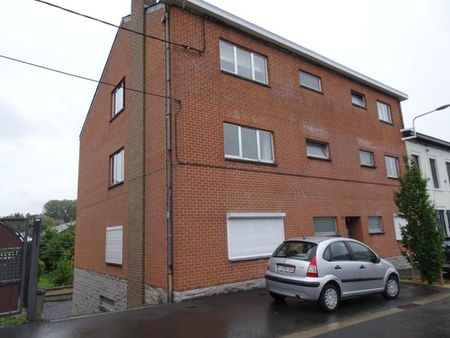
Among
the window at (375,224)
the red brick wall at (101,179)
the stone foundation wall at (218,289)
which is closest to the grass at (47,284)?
the red brick wall at (101,179)

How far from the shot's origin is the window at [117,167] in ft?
43.2

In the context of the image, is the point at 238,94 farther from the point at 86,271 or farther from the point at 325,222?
the point at 86,271

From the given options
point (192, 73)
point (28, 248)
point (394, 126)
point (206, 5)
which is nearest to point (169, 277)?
point (28, 248)

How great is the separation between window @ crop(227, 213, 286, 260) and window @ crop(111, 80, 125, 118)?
6591mm

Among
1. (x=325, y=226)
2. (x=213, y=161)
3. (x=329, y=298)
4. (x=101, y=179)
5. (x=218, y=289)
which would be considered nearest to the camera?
(x=329, y=298)

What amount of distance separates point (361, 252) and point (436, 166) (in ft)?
53.7

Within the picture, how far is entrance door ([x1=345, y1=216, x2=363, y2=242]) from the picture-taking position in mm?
14282

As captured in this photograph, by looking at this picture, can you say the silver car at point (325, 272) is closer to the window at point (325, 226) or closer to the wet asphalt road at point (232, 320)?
the wet asphalt road at point (232, 320)

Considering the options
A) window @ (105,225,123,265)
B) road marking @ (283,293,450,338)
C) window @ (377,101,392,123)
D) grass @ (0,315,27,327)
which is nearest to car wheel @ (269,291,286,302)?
road marking @ (283,293,450,338)

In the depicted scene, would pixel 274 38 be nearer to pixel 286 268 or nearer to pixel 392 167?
pixel 286 268

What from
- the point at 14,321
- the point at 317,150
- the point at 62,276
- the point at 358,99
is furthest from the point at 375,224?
the point at 62,276

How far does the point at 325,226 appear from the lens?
13000 mm

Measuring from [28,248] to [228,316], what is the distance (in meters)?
4.33

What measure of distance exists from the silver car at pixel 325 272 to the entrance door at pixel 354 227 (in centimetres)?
596
